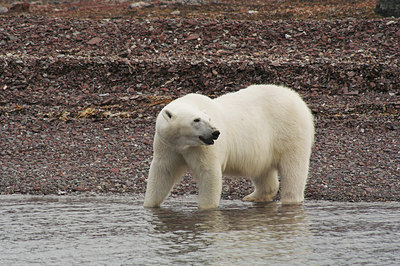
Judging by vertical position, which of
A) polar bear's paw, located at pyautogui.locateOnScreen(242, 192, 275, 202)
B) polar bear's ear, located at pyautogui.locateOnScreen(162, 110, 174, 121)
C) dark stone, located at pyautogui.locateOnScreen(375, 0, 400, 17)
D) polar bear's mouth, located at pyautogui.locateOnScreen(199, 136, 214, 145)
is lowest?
polar bear's paw, located at pyautogui.locateOnScreen(242, 192, 275, 202)

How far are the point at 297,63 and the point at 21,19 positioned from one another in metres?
8.34

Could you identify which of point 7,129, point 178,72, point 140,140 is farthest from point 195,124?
point 178,72

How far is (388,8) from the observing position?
746 inches

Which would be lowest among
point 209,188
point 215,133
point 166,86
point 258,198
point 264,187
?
point 258,198

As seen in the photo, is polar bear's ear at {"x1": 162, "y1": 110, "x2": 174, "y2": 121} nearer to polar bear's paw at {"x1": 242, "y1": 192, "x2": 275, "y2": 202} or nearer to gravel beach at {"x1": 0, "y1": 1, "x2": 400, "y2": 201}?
polar bear's paw at {"x1": 242, "y1": 192, "x2": 275, "y2": 202}

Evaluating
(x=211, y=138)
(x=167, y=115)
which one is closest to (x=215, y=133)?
(x=211, y=138)

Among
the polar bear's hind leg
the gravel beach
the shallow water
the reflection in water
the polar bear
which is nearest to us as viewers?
the shallow water

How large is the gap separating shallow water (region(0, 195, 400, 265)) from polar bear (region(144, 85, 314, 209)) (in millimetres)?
313

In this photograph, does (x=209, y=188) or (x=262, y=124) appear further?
(x=262, y=124)

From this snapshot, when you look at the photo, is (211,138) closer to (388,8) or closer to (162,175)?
(162,175)

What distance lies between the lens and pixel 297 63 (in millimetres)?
14711

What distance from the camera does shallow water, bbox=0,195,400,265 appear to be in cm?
509

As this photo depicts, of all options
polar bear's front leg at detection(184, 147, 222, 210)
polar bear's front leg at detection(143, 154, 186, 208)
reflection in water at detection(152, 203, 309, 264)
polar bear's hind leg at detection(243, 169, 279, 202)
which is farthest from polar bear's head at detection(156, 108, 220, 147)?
polar bear's hind leg at detection(243, 169, 279, 202)

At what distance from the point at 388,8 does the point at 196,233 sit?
49.2 ft
